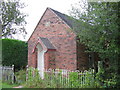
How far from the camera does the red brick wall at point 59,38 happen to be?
10446 millimetres

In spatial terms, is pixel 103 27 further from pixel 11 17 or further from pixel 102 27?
pixel 11 17

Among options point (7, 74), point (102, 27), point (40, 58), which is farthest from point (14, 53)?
point (102, 27)

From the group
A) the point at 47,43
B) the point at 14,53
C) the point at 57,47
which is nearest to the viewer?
the point at 47,43

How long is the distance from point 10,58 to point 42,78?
5.56 m

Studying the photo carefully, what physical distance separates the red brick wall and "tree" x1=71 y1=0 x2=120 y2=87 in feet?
8.76

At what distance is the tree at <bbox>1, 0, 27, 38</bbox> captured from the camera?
67.2 feet

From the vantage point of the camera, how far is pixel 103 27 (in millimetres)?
6844

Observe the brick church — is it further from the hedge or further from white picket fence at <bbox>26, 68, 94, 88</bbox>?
the hedge

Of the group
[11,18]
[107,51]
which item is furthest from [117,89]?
[11,18]

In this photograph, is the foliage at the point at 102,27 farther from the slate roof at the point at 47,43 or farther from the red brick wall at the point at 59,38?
the slate roof at the point at 47,43

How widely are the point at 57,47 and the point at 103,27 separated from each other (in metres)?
5.02

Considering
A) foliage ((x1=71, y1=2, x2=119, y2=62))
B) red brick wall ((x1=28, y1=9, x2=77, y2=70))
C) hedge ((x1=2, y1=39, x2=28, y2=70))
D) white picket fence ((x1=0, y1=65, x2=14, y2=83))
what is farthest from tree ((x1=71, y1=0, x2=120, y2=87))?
hedge ((x1=2, y1=39, x2=28, y2=70))

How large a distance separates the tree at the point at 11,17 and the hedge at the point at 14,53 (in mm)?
7445

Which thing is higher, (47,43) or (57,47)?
(47,43)
